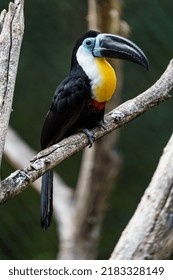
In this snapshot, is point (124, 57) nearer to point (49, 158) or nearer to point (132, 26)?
point (49, 158)

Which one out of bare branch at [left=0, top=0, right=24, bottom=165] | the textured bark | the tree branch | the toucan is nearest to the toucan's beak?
the toucan

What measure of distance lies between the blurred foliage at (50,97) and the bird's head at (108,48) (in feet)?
4.40

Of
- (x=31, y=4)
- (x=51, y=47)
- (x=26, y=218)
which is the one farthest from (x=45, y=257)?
(x=31, y=4)

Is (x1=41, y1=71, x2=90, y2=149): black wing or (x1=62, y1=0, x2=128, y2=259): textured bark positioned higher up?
(x1=62, y1=0, x2=128, y2=259): textured bark

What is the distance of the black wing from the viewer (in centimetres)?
317

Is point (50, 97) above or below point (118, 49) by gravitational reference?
above

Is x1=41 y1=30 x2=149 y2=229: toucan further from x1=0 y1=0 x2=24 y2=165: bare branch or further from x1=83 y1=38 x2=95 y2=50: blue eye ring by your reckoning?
x1=0 y1=0 x2=24 y2=165: bare branch

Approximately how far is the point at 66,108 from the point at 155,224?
0.63 m

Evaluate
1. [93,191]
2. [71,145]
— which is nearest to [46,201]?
A: [71,145]

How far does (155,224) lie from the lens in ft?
11.1

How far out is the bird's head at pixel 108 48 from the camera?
10.1 ft

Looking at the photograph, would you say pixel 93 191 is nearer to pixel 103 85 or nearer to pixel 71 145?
pixel 103 85

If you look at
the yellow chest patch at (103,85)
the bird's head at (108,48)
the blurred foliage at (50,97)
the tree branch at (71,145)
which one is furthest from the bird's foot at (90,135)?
the blurred foliage at (50,97)

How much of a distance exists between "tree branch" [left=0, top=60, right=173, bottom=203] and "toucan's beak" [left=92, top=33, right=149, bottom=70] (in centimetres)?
11
